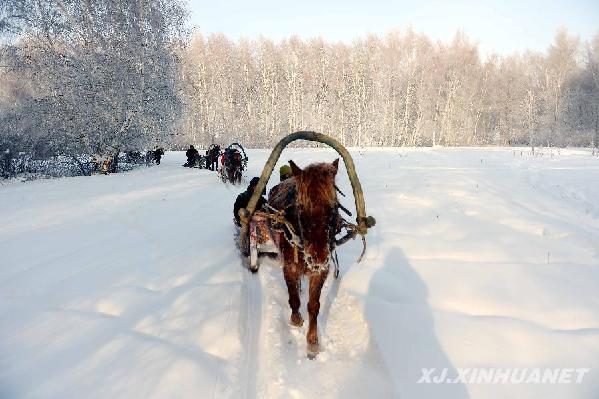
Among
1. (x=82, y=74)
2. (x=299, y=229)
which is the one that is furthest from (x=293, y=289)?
(x=82, y=74)

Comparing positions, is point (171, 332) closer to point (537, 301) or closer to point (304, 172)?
point (304, 172)

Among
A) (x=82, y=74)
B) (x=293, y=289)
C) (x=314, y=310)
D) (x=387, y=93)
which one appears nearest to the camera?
(x=314, y=310)

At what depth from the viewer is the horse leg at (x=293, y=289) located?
4102 mm

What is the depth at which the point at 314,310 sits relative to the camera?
3992 mm

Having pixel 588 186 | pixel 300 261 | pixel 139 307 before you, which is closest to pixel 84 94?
pixel 139 307

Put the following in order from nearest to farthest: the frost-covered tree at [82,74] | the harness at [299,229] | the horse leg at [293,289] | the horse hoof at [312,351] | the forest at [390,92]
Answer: the harness at [299,229], the horse hoof at [312,351], the horse leg at [293,289], the frost-covered tree at [82,74], the forest at [390,92]

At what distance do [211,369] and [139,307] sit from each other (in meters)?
1.42

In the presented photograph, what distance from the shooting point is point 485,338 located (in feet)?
11.8

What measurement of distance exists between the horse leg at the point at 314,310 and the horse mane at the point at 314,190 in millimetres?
1023

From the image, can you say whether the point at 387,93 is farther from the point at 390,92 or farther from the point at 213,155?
the point at 213,155

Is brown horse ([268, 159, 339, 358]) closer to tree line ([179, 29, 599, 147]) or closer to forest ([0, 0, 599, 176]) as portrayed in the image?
forest ([0, 0, 599, 176])

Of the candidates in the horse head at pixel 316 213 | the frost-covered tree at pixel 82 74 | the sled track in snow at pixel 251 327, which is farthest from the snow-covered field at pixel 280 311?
the frost-covered tree at pixel 82 74

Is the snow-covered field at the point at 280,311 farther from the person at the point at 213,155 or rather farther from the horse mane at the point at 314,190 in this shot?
the person at the point at 213,155

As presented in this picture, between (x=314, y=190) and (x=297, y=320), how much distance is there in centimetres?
188
